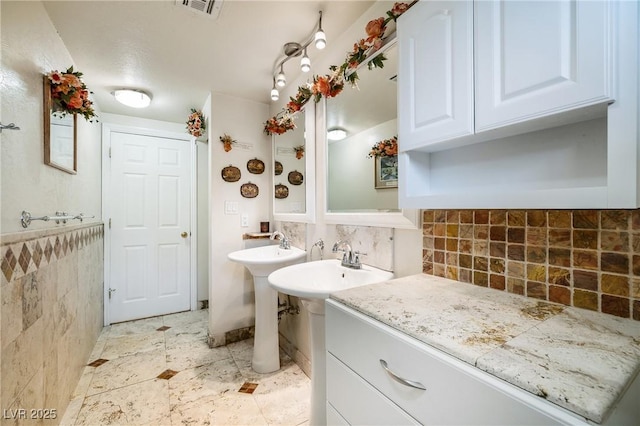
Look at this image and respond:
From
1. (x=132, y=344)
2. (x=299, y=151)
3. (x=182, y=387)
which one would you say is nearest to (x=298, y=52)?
(x=299, y=151)

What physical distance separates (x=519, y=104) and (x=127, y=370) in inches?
115

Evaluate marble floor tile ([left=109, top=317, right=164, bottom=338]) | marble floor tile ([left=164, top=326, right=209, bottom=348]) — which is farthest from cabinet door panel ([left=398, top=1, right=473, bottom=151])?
marble floor tile ([left=109, top=317, right=164, bottom=338])

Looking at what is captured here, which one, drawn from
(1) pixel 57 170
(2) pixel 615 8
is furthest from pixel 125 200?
(2) pixel 615 8

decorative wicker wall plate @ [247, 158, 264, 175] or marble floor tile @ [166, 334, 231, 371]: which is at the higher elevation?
decorative wicker wall plate @ [247, 158, 264, 175]

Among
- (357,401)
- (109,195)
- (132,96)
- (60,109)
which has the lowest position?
(357,401)

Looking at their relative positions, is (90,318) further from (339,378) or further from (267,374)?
(339,378)

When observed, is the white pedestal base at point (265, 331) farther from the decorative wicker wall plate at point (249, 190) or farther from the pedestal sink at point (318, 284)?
the decorative wicker wall plate at point (249, 190)

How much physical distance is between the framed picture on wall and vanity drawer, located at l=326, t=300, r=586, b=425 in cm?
72

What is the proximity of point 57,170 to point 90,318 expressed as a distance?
1.44m

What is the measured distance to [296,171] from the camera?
2289mm

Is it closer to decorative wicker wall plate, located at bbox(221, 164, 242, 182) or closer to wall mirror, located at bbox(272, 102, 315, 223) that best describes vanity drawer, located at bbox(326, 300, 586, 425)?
wall mirror, located at bbox(272, 102, 315, 223)

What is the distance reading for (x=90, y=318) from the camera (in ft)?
7.55

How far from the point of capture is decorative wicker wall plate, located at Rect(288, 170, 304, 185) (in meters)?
2.22

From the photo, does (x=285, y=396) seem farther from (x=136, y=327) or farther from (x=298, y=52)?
(x=298, y=52)
